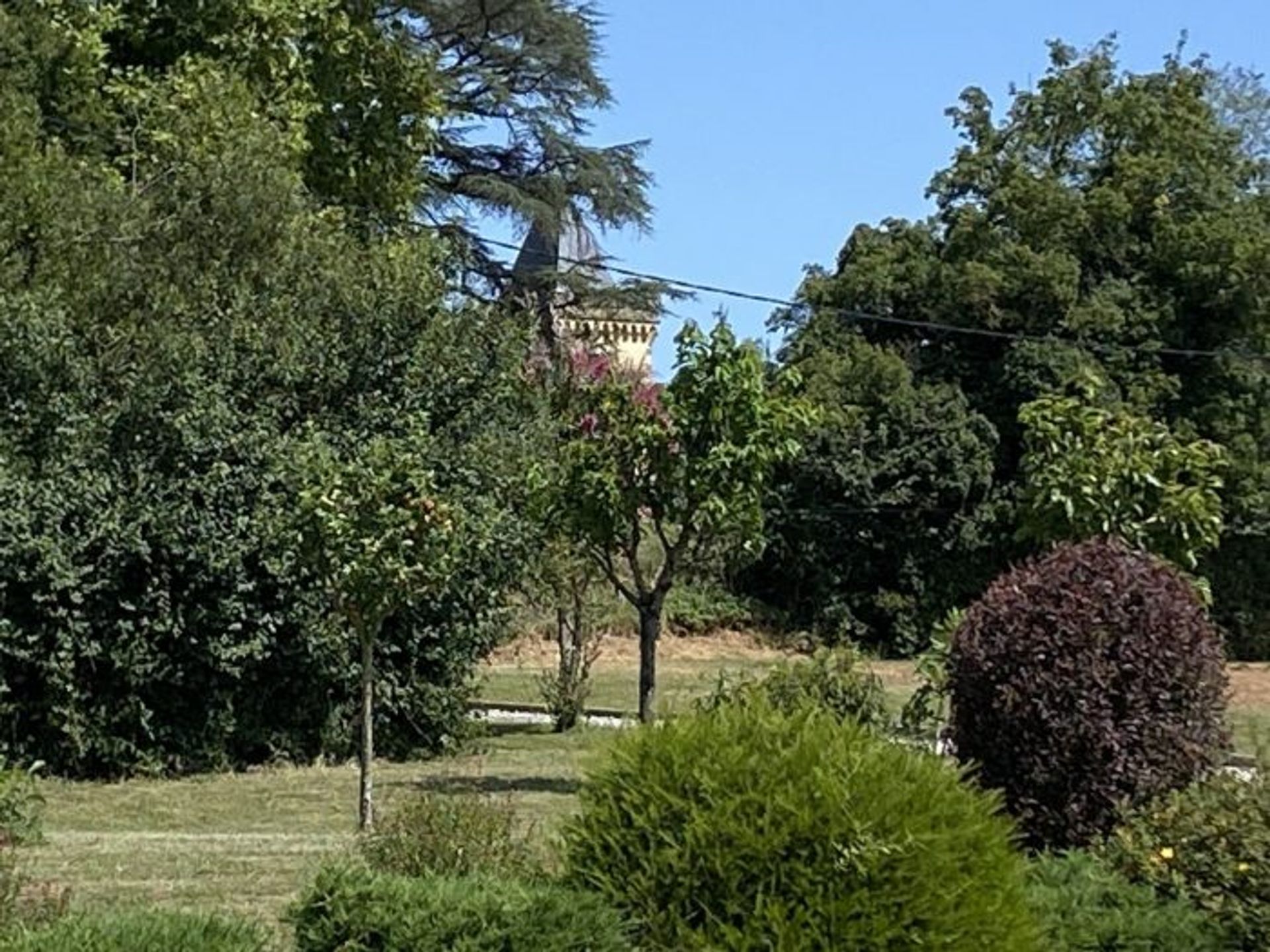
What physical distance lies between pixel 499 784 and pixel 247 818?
2.28 m

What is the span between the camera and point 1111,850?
7.75 m

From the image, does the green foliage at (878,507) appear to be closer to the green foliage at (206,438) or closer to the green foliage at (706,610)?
the green foliage at (706,610)

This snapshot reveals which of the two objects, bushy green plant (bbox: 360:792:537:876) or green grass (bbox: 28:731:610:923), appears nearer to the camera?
bushy green plant (bbox: 360:792:537:876)

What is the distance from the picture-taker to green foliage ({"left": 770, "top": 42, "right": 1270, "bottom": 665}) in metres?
38.4

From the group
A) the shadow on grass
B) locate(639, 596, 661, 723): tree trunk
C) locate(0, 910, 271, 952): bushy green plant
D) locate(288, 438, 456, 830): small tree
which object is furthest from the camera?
locate(639, 596, 661, 723): tree trunk

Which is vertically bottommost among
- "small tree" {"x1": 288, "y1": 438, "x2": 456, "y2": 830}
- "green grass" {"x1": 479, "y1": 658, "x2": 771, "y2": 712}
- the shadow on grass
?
"green grass" {"x1": 479, "y1": 658, "x2": 771, "y2": 712}

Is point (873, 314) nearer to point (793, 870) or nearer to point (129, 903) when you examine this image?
point (129, 903)

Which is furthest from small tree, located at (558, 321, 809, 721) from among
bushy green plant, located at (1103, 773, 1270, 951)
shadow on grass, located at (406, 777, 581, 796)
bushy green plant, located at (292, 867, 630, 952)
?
bushy green plant, located at (292, 867, 630, 952)

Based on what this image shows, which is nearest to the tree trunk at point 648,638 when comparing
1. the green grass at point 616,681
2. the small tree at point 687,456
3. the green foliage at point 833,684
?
the small tree at point 687,456

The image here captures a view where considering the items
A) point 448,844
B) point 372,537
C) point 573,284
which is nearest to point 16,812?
point 448,844

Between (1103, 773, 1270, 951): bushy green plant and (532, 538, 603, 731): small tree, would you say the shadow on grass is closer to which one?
(532, 538, 603, 731): small tree

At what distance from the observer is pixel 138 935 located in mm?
5312

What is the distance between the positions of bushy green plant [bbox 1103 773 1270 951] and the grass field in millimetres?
2123

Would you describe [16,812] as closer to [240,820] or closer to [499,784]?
[240,820]
